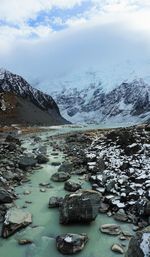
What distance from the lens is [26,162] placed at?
3100 centimetres

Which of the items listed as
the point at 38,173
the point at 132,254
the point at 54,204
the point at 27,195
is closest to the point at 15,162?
the point at 38,173

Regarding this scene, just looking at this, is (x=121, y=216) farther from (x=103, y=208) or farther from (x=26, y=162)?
(x=26, y=162)

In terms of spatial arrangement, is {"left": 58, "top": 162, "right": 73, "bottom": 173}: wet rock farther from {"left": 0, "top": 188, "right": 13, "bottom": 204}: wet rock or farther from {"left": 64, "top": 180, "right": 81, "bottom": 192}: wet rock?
{"left": 0, "top": 188, "right": 13, "bottom": 204}: wet rock

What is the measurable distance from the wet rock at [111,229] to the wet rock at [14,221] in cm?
341

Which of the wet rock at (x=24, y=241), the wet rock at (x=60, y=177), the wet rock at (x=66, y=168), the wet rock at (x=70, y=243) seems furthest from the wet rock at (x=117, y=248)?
the wet rock at (x=66, y=168)

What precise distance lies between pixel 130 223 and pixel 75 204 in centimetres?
269

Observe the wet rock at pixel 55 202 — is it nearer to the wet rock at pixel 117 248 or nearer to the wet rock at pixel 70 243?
the wet rock at pixel 70 243

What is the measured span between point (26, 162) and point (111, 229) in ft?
48.7

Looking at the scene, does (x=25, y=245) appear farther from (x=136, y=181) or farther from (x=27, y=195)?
(x=136, y=181)

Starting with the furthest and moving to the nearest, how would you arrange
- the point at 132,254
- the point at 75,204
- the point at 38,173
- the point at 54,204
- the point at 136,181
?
the point at 38,173 → the point at 136,181 → the point at 54,204 → the point at 75,204 → the point at 132,254

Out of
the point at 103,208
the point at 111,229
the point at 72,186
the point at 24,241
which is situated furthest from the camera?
the point at 72,186

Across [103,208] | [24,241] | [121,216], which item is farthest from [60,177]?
[24,241]

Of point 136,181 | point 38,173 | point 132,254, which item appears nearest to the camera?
point 132,254

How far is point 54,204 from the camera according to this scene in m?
20.5
